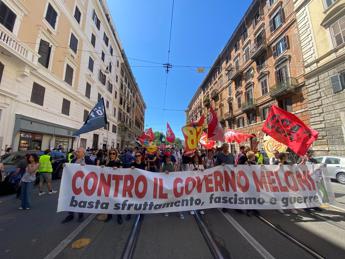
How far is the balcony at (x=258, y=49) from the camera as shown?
73.3 feet

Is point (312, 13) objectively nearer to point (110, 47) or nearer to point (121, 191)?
point (121, 191)

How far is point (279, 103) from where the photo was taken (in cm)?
2003

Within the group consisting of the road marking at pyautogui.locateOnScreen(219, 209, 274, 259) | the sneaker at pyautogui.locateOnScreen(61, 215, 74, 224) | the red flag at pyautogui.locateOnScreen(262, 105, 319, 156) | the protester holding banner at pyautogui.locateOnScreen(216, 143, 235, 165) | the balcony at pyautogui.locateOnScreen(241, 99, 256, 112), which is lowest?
the road marking at pyautogui.locateOnScreen(219, 209, 274, 259)

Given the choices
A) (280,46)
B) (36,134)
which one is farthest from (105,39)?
(280,46)

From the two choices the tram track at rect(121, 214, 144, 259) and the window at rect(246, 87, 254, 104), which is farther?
the window at rect(246, 87, 254, 104)

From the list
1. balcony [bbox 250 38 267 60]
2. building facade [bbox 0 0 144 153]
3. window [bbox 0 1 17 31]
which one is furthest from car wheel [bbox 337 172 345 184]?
window [bbox 0 1 17 31]

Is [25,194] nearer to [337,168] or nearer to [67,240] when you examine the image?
[67,240]

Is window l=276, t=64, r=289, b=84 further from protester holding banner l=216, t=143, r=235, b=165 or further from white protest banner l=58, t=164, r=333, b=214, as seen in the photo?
white protest banner l=58, t=164, r=333, b=214

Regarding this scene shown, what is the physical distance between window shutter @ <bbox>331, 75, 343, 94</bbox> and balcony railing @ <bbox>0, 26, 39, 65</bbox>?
22475 millimetres

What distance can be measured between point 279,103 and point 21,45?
24710 millimetres

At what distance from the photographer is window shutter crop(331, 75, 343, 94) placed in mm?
12508

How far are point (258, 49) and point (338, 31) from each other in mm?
10605

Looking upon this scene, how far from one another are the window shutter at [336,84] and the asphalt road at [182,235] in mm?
11984

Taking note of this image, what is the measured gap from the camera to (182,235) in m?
3.56
